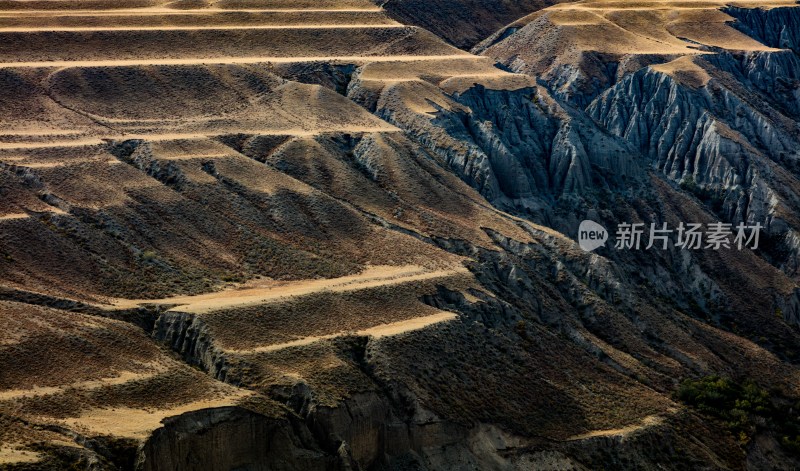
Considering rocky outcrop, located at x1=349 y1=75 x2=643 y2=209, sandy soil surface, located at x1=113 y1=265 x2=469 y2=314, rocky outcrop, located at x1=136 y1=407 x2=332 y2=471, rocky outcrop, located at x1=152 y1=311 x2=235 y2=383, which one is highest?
rocky outcrop, located at x1=349 y1=75 x2=643 y2=209

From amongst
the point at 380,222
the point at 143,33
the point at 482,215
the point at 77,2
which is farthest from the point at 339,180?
the point at 77,2

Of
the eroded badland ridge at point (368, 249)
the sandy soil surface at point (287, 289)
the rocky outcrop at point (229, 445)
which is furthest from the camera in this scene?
the sandy soil surface at point (287, 289)

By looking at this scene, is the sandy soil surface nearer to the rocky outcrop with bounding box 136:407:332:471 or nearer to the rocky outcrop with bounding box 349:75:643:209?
the rocky outcrop with bounding box 136:407:332:471

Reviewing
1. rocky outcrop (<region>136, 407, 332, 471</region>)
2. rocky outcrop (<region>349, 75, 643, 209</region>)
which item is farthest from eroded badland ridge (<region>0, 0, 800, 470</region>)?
rocky outcrop (<region>349, 75, 643, 209</region>)

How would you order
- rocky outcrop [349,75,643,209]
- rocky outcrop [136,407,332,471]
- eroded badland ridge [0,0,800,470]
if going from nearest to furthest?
rocky outcrop [136,407,332,471] → eroded badland ridge [0,0,800,470] → rocky outcrop [349,75,643,209]

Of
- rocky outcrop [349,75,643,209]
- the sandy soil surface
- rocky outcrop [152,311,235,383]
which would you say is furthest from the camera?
rocky outcrop [349,75,643,209]

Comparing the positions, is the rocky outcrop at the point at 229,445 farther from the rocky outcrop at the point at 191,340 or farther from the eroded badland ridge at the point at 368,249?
the rocky outcrop at the point at 191,340

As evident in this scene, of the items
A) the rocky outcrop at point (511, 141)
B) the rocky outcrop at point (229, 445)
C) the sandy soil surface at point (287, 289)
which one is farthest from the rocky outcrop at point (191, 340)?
the rocky outcrop at point (511, 141)

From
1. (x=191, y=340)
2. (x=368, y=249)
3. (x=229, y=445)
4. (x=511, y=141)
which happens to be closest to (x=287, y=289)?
(x=191, y=340)

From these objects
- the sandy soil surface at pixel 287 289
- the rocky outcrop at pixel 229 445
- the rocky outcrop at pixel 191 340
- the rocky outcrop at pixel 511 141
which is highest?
the rocky outcrop at pixel 511 141

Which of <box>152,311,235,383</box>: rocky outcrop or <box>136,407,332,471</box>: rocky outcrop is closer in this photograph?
<box>136,407,332,471</box>: rocky outcrop
